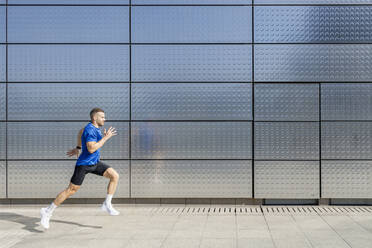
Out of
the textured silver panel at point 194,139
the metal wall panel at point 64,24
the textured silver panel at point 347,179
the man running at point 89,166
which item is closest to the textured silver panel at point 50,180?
the textured silver panel at point 194,139

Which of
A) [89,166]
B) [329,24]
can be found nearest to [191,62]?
[329,24]

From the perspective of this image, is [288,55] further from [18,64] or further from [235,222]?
[18,64]

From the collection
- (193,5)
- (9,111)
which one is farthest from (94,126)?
(193,5)

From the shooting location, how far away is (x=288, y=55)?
319 inches

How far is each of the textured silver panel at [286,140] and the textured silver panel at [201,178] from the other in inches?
18.5

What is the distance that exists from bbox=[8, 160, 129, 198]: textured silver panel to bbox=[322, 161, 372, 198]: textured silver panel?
391 cm

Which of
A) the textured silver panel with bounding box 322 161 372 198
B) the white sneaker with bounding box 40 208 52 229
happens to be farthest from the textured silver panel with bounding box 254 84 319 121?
the white sneaker with bounding box 40 208 52 229

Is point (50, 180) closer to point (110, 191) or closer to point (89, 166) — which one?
point (89, 166)

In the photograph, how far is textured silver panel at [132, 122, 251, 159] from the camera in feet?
26.5

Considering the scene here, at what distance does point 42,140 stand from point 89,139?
8.12 ft

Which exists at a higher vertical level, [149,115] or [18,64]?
[18,64]

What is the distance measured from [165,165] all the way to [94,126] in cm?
222

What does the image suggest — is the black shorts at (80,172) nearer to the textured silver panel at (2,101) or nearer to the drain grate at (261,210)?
the drain grate at (261,210)

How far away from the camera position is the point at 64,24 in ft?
27.1
